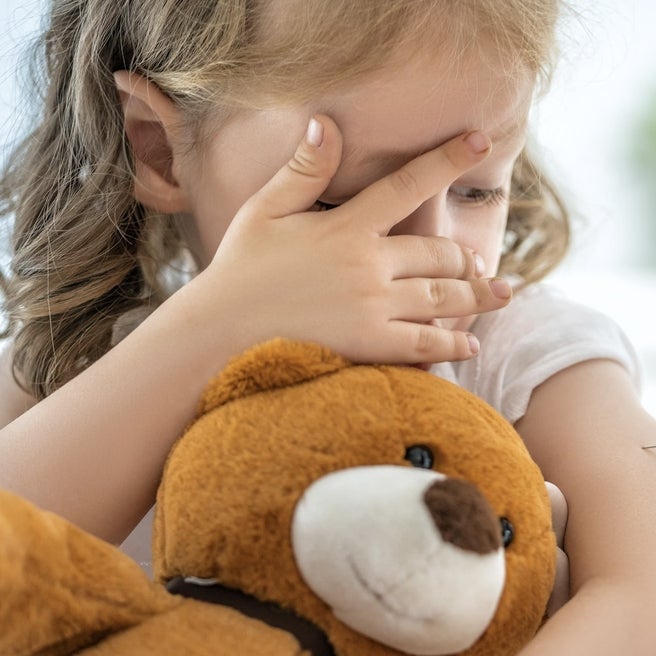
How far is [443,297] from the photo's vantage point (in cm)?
70

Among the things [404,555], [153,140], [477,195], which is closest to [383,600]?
[404,555]

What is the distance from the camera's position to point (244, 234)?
0.69m

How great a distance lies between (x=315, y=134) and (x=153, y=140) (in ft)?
0.90

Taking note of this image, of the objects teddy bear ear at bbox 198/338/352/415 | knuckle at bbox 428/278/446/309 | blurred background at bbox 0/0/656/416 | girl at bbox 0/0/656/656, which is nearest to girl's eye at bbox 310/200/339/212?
girl at bbox 0/0/656/656

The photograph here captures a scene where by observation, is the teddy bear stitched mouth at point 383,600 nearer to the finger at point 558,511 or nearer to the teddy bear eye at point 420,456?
the teddy bear eye at point 420,456

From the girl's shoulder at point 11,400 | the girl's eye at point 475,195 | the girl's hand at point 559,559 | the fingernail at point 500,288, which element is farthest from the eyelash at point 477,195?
the girl's shoulder at point 11,400

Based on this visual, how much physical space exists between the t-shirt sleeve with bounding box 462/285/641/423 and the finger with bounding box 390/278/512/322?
164 millimetres

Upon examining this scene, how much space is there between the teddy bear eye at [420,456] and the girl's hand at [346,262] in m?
0.14

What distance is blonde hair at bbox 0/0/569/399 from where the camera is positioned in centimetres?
70

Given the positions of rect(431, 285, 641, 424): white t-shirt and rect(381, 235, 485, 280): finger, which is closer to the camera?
rect(381, 235, 485, 280): finger

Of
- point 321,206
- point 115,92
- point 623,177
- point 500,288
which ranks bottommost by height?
point 623,177

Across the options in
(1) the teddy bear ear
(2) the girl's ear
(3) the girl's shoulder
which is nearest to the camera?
(1) the teddy bear ear

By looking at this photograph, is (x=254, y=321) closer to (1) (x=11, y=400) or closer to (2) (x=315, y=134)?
(2) (x=315, y=134)

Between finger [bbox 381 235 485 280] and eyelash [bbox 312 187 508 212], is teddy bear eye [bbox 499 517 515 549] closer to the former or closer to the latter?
finger [bbox 381 235 485 280]
